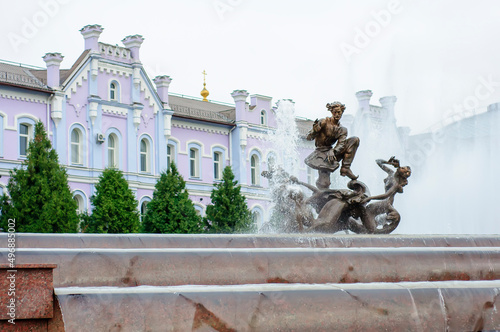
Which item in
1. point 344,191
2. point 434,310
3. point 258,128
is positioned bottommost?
point 434,310

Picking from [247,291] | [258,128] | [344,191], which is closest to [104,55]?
[258,128]

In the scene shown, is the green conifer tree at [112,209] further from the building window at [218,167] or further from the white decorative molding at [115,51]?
the building window at [218,167]

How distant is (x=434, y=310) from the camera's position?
6691 millimetres

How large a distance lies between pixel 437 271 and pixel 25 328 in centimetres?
488

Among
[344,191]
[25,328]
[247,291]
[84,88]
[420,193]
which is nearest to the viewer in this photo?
[25,328]

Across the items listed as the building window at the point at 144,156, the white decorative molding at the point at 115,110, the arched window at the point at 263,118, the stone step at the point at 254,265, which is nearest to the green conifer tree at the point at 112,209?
the white decorative molding at the point at 115,110

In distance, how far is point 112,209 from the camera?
3228 centimetres

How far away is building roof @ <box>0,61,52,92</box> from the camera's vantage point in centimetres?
3416

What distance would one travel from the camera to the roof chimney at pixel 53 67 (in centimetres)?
3547

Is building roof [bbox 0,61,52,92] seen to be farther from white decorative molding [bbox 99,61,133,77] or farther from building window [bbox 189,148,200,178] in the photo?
building window [bbox 189,148,200,178]

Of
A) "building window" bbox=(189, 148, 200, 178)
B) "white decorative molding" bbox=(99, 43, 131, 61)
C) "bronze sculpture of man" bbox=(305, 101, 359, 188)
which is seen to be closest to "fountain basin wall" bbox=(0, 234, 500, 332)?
"bronze sculpture of man" bbox=(305, 101, 359, 188)

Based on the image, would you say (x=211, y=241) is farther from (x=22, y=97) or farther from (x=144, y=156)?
(x=144, y=156)

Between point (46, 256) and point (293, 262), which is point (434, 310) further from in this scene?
point (46, 256)

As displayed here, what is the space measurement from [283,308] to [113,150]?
32.3m
